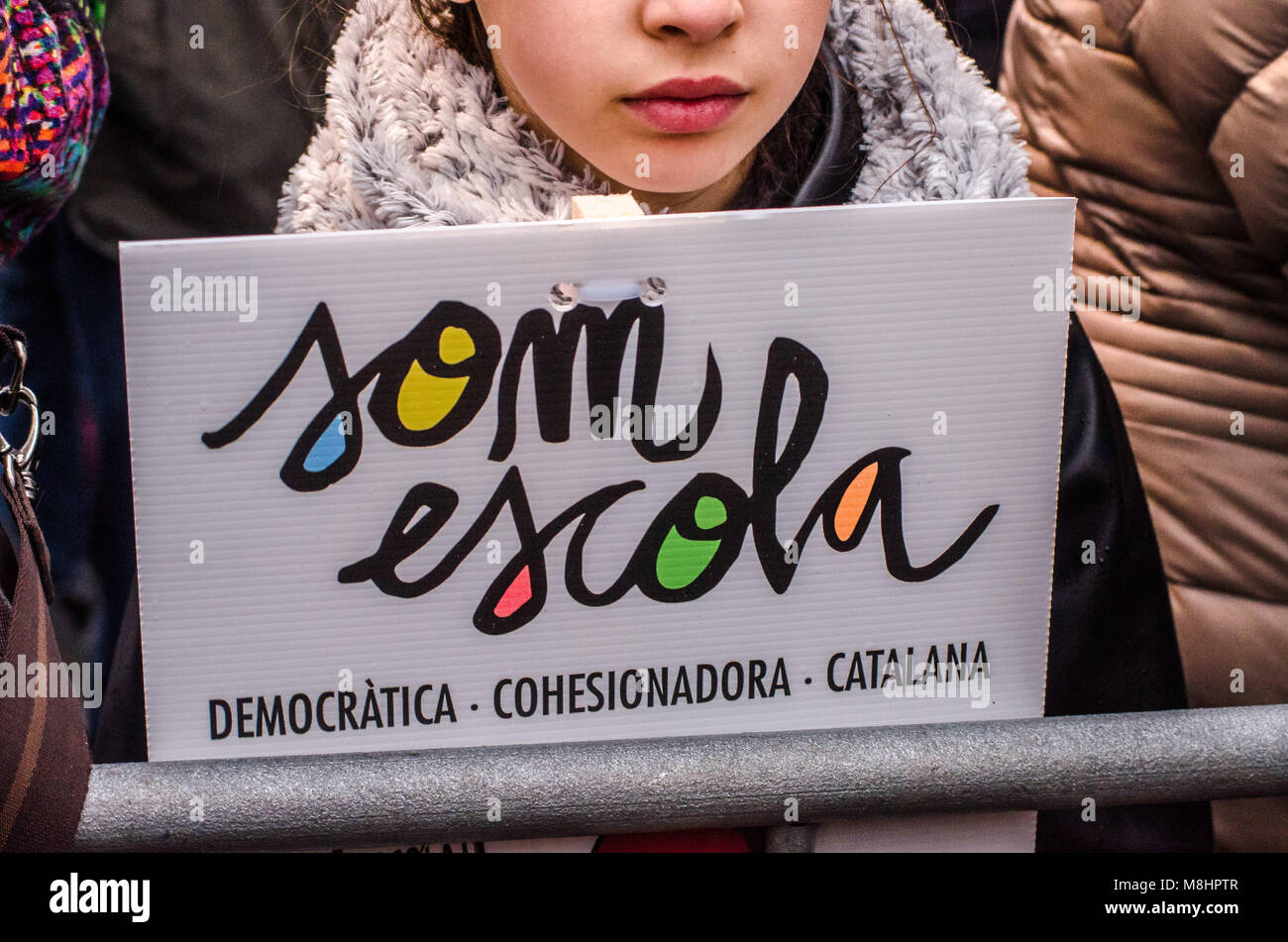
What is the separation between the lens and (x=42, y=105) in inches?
34.3

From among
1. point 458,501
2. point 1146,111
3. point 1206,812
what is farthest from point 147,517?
point 1206,812

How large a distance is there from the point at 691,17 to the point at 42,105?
55 cm

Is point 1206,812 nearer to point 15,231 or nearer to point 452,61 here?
point 452,61

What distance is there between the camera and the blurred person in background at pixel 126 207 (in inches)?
41.1

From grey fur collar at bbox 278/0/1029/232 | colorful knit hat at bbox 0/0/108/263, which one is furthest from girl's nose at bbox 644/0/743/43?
colorful knit hat at bbox 0/0/108/263

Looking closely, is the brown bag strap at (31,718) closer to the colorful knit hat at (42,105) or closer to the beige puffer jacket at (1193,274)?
the colorful knit hat at (42,105)

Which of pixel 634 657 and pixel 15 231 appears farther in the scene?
pixel 15 231

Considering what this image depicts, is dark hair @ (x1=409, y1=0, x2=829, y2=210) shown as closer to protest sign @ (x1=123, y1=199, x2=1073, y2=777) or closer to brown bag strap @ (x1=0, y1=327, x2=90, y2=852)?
protest sign @ (x1=123, y1=199, x2=1073, y2=777)

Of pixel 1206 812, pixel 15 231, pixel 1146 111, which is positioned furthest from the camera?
pixel 1206 812

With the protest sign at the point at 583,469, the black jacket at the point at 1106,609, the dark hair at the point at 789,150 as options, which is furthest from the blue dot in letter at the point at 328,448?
the black jacket at the point at 1106,609

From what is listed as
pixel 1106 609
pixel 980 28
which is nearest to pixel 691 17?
pixel 980 28

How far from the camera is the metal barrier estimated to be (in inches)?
30.0
